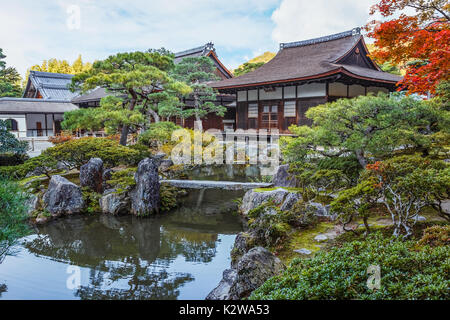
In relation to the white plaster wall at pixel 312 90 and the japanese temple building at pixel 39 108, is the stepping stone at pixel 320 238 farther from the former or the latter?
the japanese temple building at pixel 39 108

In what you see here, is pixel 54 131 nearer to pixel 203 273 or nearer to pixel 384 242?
pixel 203 273

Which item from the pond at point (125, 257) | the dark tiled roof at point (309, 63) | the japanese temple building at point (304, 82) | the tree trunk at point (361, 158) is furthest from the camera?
the dark tiled roof at point (309, 63)

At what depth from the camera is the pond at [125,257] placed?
5.45 m

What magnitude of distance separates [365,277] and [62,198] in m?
9.38

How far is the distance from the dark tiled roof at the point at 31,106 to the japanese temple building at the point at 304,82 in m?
16.2

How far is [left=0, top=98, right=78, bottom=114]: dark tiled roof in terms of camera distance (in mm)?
25486

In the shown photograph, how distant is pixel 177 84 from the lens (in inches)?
500

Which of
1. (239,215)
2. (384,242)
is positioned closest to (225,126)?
(239,215)

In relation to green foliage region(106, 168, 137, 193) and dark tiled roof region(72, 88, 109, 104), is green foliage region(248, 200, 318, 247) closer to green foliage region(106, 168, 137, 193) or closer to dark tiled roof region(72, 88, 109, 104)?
green foliage region(106, 168, 137, 193)

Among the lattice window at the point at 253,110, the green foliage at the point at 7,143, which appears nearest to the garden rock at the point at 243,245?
the green foliage at the point at 7,143

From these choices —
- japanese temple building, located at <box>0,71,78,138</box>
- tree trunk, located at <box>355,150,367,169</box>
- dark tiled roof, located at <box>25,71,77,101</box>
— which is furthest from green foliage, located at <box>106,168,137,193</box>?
dark tiled roof, located at <box>25,71,77,101</box>

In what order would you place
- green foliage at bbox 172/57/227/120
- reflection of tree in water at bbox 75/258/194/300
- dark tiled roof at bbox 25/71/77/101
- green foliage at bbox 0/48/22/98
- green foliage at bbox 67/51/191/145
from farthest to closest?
Answer: green foliage at bbox 0/48/22/98 → dark tiled roof at bbox 25/71/77/101 → green foliage at bbox 172/57/227/120 → green foliage at bbox 67/51/191/145 → reflection of tree in water at bbox 75/258/194/300

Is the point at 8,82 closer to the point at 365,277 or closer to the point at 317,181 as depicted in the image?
the point at 317,181

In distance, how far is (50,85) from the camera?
32219mm
